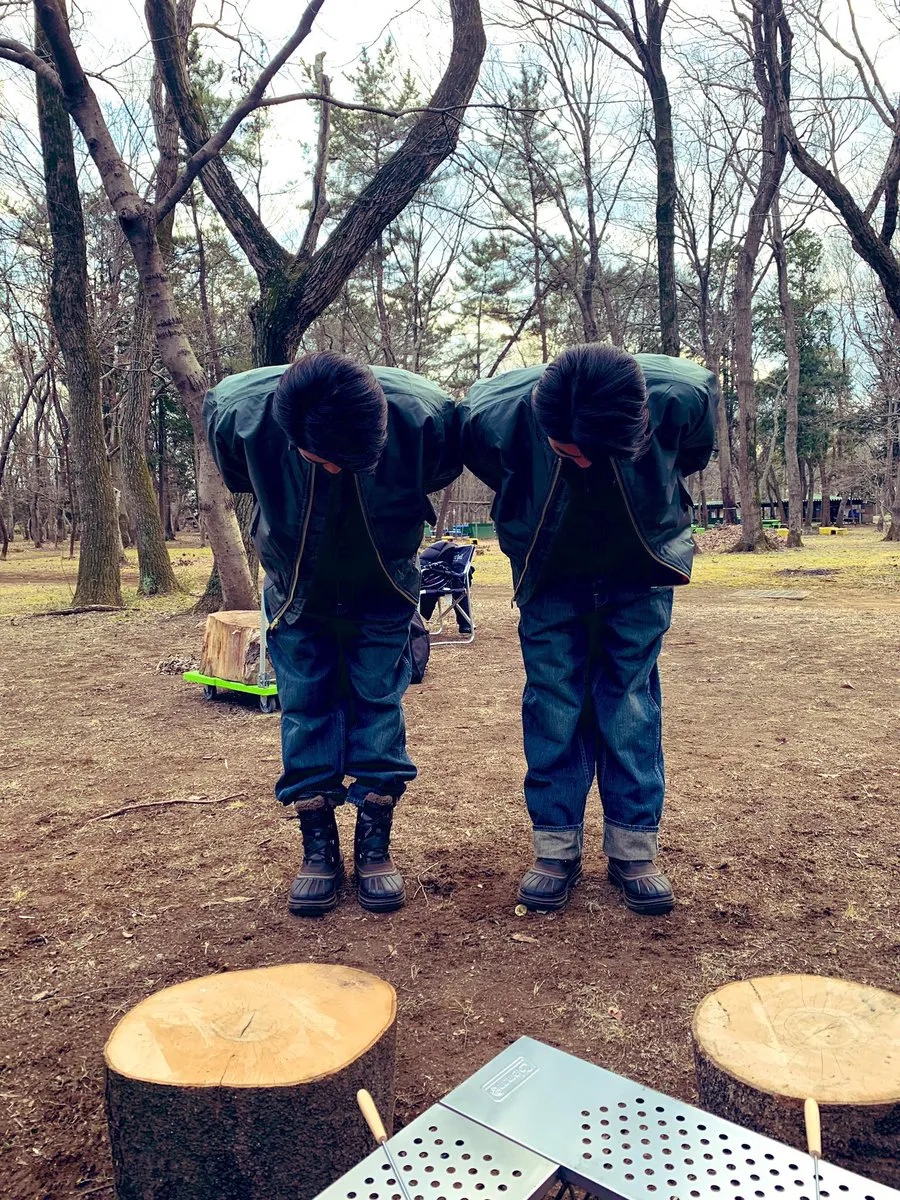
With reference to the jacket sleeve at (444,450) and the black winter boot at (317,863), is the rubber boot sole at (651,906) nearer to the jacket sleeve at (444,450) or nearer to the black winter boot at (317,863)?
the black winter boot at (317,863)

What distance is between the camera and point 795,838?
2.96 meters

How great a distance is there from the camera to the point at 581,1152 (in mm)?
1149

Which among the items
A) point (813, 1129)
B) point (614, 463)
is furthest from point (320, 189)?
point (813, 1129)

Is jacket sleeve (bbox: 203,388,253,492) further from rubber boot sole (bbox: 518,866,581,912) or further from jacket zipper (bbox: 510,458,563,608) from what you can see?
rubber boot sole (bbox: 518,866,581,912)

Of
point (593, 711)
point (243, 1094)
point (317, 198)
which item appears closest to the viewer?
point (243, 1094)

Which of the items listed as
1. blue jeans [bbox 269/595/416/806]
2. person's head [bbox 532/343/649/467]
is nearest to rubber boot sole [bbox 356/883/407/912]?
blue jeans [bbox 269/595/416/806]

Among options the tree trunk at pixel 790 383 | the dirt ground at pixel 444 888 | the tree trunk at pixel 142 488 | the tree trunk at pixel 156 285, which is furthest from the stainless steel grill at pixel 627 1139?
the tree trunk at pixel 790 383

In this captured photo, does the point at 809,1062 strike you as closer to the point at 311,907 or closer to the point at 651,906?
the point at 651,906

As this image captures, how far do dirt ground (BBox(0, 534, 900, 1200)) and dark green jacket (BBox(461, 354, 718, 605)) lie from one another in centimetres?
95

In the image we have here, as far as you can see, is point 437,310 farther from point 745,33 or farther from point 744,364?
point 745,33

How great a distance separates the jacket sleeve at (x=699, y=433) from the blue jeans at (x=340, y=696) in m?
0.87

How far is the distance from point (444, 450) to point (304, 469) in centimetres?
39

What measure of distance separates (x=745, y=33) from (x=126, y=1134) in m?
12.9

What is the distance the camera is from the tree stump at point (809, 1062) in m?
1.26
